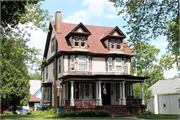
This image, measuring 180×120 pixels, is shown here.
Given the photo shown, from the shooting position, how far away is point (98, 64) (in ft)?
96.4

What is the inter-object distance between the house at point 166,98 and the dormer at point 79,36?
48.3 feet

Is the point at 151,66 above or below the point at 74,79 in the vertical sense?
above

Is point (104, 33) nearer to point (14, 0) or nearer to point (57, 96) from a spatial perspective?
point (57, 96)

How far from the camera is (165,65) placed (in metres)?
54.5

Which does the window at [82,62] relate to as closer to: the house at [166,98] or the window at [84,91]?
the window at [84,91]

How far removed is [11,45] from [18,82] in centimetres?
1590

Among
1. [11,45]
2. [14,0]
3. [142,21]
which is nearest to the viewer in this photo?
[14,0]

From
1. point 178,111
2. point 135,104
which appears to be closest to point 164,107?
point 178,111

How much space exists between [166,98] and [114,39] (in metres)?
12.2

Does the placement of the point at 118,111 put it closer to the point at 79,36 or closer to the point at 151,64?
the point at 79,36

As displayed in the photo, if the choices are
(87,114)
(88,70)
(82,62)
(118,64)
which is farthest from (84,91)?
(118,64)

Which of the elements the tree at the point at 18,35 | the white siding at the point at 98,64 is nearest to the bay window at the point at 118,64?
the white siding at the point at 98,64

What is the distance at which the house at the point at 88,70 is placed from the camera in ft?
84.5

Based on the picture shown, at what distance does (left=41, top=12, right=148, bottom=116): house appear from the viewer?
1014 inches
